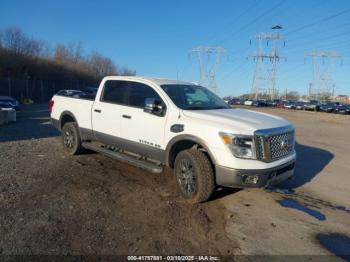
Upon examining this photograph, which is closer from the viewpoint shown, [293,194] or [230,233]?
[230,233]

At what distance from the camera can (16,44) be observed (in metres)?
65.7

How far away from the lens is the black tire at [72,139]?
25.5 feet

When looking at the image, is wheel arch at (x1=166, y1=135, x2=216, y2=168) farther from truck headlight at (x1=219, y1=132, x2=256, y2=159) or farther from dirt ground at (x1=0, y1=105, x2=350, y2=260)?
dirt ground at (x1=0, y1=105, x2=350, y2=260)

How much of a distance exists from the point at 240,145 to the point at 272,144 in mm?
579

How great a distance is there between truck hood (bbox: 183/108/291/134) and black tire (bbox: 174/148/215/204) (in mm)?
561

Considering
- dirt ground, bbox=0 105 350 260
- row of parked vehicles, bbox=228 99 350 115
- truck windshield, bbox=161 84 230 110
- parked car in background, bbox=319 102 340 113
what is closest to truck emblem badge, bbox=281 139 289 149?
dirt ground, bbox=0 105 350 260

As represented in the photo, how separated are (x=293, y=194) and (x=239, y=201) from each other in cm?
115

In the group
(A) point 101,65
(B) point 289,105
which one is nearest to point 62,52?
(A) point 101,65

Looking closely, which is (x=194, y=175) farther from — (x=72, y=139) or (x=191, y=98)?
(x=72, y=139)

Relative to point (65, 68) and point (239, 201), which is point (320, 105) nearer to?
point (65, 68)

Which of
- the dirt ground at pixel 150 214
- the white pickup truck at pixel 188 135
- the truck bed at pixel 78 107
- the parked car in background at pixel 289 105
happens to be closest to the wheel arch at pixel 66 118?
the truck bed at pixel 78 107

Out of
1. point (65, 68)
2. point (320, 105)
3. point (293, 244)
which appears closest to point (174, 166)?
point (293, 244)

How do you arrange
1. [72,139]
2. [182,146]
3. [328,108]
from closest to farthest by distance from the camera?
[182,146]
[72,139]
[328,108]

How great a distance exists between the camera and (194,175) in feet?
16.9
